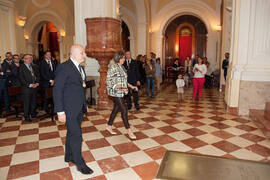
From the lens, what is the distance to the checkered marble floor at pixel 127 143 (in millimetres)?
2787

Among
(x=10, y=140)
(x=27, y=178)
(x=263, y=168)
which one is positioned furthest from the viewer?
(x=10, y=140)

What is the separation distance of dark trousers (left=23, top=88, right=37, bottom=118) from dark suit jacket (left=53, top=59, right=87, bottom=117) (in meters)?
2.92

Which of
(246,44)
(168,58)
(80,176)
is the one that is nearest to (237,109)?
(246,44)

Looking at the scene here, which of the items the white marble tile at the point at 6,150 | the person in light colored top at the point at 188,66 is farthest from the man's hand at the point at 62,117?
the person in light colored top at the point at 188,66

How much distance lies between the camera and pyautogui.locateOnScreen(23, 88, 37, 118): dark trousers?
4914 millimetres

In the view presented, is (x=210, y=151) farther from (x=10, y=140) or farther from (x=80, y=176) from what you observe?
(x=10, y=140)

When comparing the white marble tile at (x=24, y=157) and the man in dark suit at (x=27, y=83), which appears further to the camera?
the man in dark suit at (x=27, y=83)

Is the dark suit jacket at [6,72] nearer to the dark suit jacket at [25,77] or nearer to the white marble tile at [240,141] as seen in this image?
the dark suit jacket at [25,77]

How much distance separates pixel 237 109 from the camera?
17.8 ft

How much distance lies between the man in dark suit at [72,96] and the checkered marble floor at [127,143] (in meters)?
0.45

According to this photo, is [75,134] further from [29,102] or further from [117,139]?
[29,102]

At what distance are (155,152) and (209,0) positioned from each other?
40.3ft

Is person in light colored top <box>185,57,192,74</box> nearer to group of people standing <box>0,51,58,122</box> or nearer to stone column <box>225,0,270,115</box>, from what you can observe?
stone column <box>225,0,270,115</box>

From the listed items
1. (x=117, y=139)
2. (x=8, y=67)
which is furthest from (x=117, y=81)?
(x=8, y=67)
